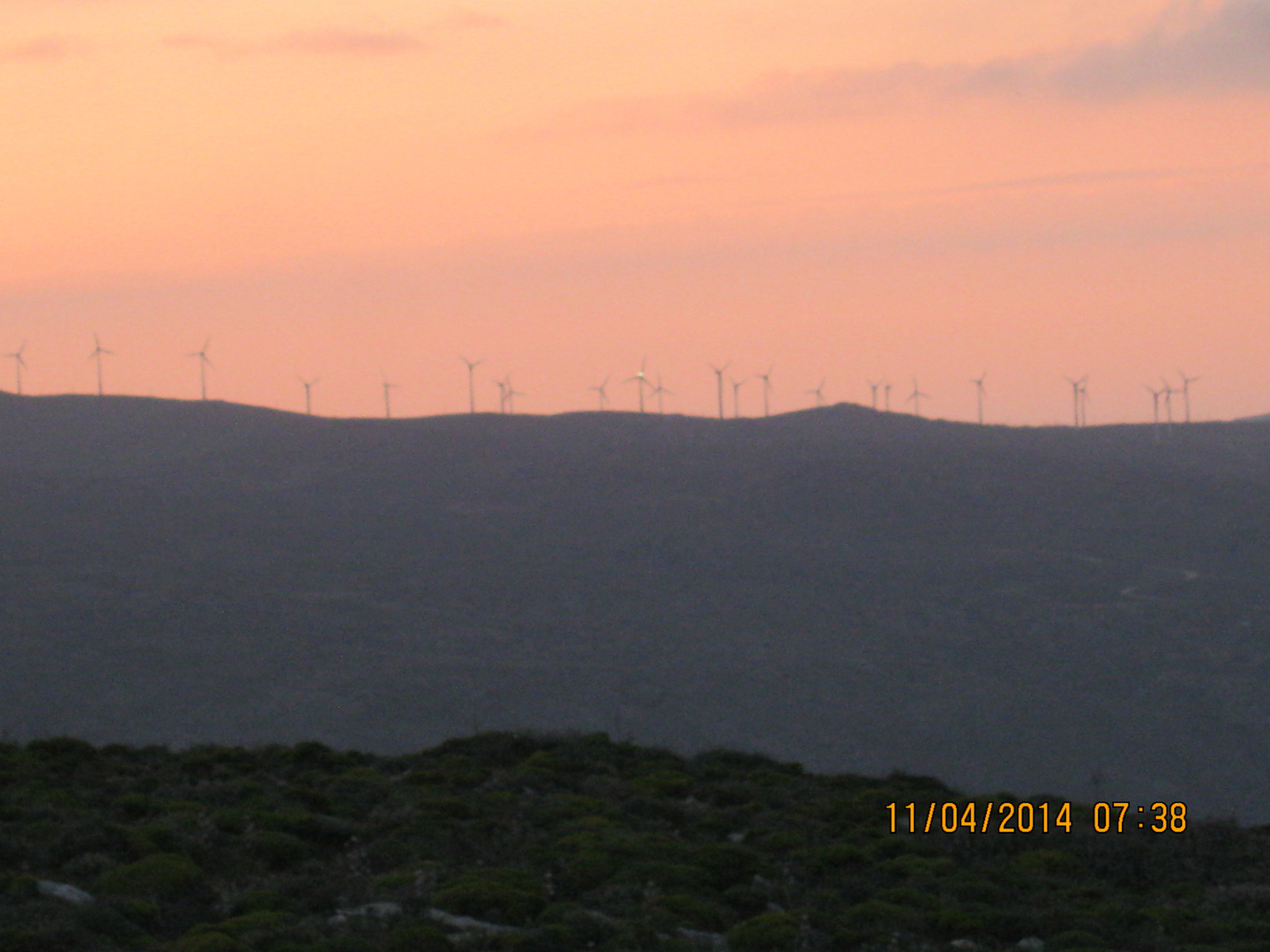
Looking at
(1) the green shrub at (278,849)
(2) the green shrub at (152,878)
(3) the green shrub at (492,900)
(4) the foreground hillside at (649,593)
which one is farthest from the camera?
(4) the foreground hillside at (649,593)

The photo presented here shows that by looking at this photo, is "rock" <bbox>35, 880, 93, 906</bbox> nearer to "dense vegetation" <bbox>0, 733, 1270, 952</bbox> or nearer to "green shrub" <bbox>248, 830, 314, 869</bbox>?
"dense vegetation" <bbox>0, 733, 1270, 952</bbox>

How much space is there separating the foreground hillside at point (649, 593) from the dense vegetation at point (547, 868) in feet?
174

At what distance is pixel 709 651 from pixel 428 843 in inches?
3466

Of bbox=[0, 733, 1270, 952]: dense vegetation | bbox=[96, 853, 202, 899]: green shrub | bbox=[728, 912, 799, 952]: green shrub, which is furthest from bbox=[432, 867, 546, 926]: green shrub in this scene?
bbox=[96, 853, 202, 899]: green shrub

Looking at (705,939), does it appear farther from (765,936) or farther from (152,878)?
(152,878)

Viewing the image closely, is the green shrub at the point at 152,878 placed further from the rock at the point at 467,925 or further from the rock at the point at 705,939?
the rock at the point at 705,939

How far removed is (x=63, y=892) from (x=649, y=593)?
105590mm

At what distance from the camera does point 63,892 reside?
20.4m

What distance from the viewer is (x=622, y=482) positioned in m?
158

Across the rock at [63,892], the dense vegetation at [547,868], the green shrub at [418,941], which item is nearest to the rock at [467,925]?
the dense vegetation at [547,868]

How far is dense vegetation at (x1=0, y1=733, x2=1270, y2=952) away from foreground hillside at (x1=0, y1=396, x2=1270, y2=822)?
5309 centimetres

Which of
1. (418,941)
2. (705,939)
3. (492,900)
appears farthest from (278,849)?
(705,939)

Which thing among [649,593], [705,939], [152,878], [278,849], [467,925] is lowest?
[649,593]

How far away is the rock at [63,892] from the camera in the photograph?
66.2 ft
